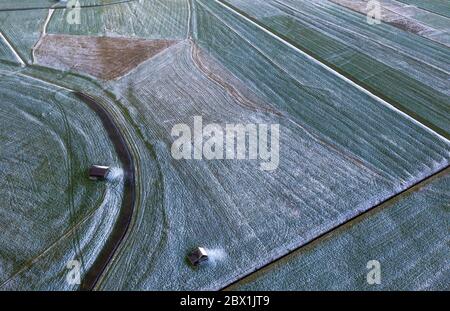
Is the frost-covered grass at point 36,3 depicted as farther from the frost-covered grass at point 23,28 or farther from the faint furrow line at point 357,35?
the faint furrow line at point 357,35

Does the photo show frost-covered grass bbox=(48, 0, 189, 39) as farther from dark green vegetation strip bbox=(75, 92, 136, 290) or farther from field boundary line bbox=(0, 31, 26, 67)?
dark green vegetation strip bbox=(75, 92, 136, 290)

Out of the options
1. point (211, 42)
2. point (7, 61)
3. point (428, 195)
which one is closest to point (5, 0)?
point (7, 61)

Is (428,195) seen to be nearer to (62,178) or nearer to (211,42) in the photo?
(62,178)

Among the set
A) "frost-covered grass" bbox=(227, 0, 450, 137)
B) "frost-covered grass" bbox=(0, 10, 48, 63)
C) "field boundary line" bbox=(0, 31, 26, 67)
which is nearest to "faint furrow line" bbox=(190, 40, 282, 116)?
"frost-covered grass" bbox=(227, 0, 450, 137)

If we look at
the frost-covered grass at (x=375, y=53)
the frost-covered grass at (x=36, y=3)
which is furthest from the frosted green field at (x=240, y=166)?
the frost-covered grass at (x=36, y=3)

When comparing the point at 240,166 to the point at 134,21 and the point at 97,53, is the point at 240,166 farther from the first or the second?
the point at 134,21

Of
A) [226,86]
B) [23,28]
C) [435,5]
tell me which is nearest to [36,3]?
[23,28]

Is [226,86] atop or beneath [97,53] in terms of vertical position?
atop
